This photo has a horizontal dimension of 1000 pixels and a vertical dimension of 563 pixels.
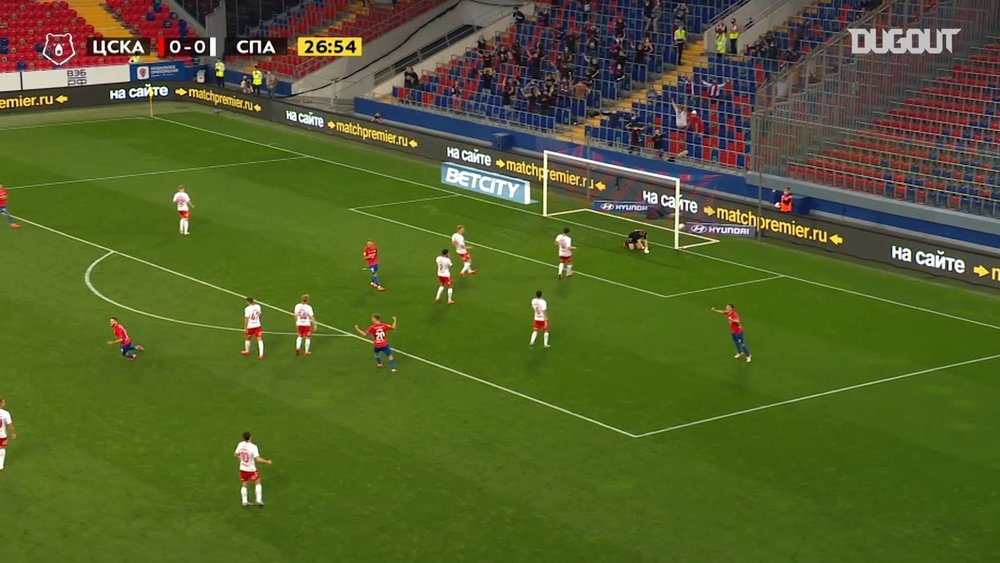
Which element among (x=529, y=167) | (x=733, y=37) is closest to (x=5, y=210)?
(x=529, y=167)

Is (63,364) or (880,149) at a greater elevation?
(880,149)

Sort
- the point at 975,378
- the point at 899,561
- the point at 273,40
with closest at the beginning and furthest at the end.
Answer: the point at 899,561 → the point at 975,378 → the point at 273,40

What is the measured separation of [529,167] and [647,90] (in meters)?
6.65

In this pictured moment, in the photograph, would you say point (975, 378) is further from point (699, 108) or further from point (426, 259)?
point (699, 108)

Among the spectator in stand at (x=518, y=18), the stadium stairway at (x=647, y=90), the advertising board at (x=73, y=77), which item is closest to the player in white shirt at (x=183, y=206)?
the stadium stairway at (x=647, y=90)

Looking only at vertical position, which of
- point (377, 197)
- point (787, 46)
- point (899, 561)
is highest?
point (787, 46)

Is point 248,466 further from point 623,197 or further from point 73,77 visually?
point 73,77

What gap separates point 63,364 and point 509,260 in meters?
14.3

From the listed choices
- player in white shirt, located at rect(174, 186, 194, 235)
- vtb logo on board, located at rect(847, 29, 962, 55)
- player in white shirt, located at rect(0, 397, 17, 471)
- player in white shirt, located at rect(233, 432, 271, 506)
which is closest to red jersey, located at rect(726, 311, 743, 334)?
player in white shirt, located at rect(233, 432, 271, 506)

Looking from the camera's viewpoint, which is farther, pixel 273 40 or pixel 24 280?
pixel 273 40

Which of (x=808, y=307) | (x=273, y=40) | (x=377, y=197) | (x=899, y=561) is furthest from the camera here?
(x=273, y=40)

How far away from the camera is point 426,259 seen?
44125mm

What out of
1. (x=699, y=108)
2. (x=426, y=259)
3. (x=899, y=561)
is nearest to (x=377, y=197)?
(x=426, y=259)

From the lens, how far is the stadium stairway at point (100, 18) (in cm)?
7476
